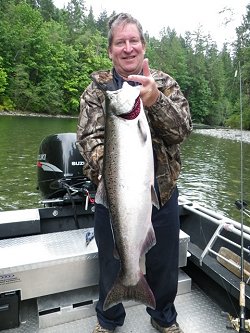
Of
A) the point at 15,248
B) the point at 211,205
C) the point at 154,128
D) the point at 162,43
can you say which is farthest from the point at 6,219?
the point at 162,43

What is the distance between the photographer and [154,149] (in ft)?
8.75

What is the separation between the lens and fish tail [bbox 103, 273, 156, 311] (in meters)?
2.55

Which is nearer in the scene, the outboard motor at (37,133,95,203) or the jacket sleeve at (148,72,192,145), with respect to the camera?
the jacket sleeve at (148,72,192,145)

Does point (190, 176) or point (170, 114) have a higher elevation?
point (170, 114)

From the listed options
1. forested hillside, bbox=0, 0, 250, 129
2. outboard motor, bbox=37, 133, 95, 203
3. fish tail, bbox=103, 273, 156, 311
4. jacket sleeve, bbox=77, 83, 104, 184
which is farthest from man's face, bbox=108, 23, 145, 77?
forested hillside, bbox=0, 0, 250, 129

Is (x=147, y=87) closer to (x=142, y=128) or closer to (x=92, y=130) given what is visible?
(x=142, y=128)

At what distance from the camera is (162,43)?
269 feet

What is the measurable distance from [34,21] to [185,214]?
6416 cm

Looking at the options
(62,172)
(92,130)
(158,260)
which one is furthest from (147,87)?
(62,172)

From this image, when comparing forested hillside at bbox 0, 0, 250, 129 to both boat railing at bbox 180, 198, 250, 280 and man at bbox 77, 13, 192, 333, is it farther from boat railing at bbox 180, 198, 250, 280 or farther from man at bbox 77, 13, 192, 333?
man at bbox 77, 13, 192, 333

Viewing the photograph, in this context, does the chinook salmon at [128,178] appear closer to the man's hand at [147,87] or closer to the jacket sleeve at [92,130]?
the man's hand at [147,87]

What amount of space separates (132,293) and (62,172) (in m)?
2.36

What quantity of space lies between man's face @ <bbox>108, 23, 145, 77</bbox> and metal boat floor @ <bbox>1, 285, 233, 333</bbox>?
2.29m

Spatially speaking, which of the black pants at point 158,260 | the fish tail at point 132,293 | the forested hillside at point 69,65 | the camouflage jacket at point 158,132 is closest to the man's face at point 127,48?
the camouflage jacket at point 158,132
